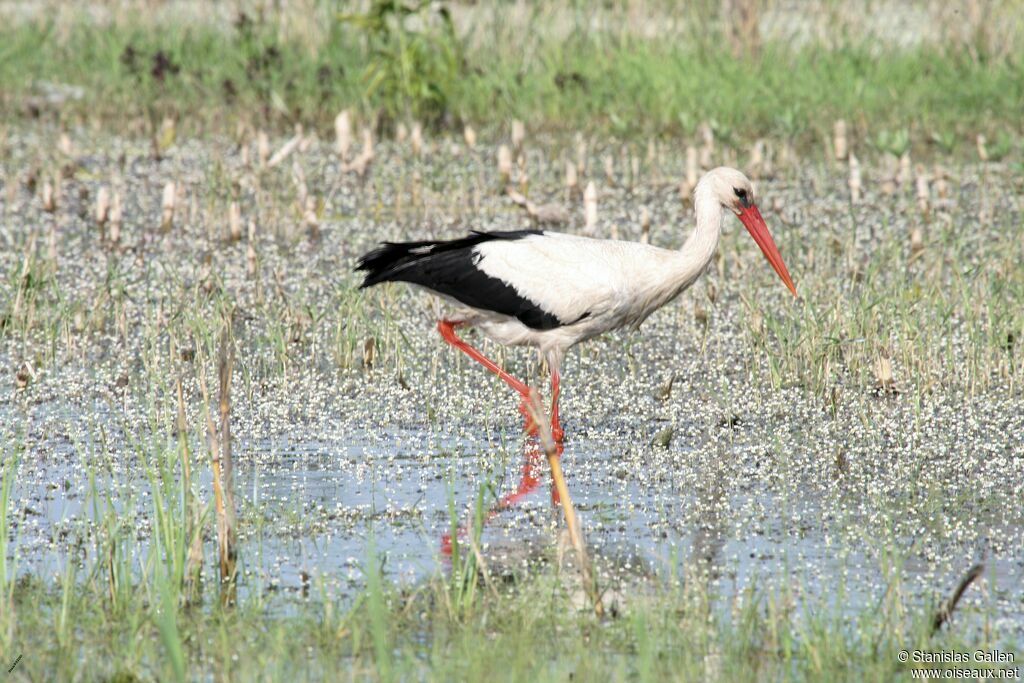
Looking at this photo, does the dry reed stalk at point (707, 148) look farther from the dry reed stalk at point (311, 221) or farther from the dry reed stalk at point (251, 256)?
the dry reed stalk at point (251, 256)

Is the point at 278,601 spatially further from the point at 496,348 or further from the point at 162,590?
the point at 496,348

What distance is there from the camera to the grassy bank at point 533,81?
12039mm

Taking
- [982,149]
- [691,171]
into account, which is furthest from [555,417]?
[982,149]

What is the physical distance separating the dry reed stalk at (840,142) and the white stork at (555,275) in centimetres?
519

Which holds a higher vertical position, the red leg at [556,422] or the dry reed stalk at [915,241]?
the dry reed stalk at [915,241]

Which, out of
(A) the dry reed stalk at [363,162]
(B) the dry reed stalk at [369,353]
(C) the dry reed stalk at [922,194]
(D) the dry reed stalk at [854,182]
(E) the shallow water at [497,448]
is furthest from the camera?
(A) the dry reed stalk at [363,162]

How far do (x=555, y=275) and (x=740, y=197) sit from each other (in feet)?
3.02

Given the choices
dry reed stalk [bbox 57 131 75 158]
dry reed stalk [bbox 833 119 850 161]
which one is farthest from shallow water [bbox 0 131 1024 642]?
dry reed stalk [bbox 833 119 850 161]

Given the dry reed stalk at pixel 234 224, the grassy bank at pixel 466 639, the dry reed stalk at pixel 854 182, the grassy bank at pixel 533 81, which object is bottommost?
the grassy bank at pixel 466 639

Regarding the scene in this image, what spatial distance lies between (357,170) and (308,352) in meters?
3.81

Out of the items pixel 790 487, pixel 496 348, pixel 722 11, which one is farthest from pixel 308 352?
pixel 722 11

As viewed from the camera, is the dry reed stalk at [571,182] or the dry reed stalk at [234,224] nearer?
the dry reed stalk at [234,224]

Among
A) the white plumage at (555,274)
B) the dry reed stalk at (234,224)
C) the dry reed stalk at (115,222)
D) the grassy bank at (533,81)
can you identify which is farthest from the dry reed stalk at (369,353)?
the grassy bank at (533,81)

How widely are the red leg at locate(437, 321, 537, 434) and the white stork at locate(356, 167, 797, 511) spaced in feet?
0.04
